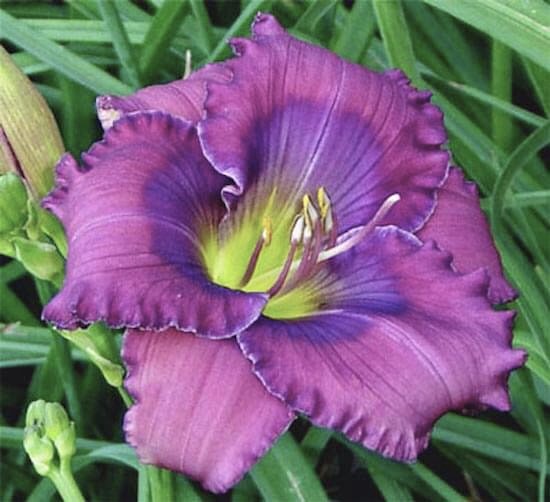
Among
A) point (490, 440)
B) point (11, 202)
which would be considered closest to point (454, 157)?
point (490, 440)

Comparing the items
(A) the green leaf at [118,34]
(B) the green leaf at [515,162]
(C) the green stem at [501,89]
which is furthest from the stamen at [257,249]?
(C) the green stem at [501,89]

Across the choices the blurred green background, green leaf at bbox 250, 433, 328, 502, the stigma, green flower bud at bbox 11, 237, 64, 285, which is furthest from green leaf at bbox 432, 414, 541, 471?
green flower bud at bbox 11, 237, 64, 285

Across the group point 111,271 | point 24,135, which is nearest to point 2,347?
point 24,135

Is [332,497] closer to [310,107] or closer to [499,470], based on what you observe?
[499,470]

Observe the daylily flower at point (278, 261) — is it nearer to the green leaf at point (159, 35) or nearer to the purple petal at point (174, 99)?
the purple petal at point (174, 99)

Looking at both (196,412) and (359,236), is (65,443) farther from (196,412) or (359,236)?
(359,236)

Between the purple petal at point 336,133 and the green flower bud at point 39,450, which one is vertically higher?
the purple petal at point 336,133
